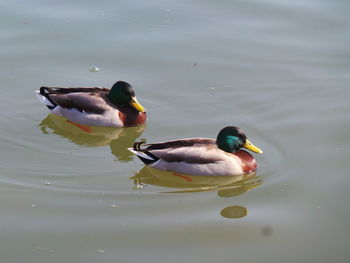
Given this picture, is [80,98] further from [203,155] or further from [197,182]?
[197,182]

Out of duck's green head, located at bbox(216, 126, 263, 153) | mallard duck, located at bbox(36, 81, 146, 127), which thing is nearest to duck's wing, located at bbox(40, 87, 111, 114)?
mallard duck, located at bbox(36, 81, 146, 127)

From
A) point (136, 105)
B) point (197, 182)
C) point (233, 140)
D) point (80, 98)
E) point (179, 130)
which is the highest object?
point (80, 98)

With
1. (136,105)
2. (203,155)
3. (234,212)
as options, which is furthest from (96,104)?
(234,212)

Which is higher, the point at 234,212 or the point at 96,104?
the point at 96,104

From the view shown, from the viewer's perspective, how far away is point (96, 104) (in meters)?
10.2

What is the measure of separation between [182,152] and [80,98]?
210 centimetres

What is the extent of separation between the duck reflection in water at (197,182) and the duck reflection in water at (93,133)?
2.23 ft

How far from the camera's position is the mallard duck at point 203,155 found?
28.6 feet

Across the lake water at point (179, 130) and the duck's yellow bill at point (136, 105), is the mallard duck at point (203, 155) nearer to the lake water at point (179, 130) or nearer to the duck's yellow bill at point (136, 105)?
the lake water at point (179, 130)

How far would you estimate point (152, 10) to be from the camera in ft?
41.9

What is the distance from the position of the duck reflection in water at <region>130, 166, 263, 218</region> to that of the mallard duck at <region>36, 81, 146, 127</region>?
1.46 meters

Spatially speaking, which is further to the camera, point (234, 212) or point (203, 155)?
point (203, 155)

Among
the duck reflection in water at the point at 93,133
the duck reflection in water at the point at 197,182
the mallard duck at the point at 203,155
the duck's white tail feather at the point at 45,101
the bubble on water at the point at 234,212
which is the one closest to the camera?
the bubble on water at the point at 234,212

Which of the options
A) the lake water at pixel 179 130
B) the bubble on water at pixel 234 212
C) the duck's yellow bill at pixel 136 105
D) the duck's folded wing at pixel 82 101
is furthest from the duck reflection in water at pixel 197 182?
the duck's folded wing at pixel 82 101
